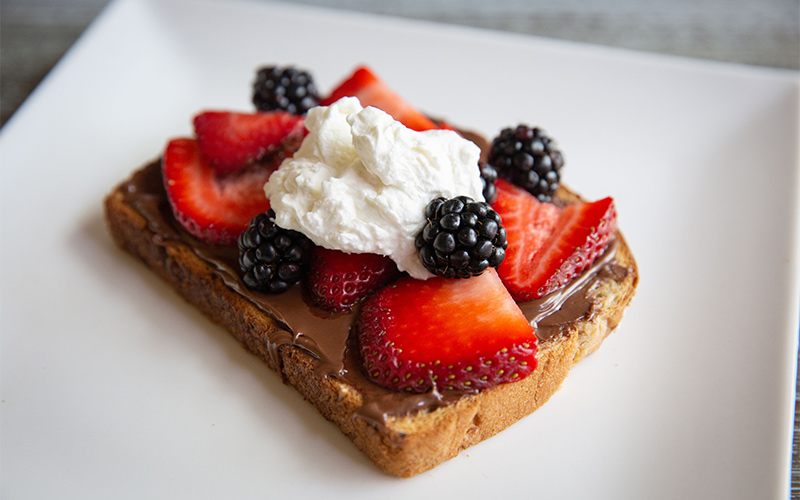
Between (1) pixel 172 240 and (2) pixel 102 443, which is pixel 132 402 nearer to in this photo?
(2) pixel 102 443

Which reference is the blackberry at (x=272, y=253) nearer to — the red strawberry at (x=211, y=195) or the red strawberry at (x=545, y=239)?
the red strawberry at (x=211, y=195)

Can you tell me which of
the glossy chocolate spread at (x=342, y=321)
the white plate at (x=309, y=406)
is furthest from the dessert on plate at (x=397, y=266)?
the white plate at (x=309, y=406)

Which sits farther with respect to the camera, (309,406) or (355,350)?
(309,406)

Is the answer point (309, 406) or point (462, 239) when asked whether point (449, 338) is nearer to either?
point (462, 239)

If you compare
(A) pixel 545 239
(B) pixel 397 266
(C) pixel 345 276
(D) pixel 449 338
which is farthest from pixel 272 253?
(A) pixel 545 239

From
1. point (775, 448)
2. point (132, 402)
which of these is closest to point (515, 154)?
point (775, 448)

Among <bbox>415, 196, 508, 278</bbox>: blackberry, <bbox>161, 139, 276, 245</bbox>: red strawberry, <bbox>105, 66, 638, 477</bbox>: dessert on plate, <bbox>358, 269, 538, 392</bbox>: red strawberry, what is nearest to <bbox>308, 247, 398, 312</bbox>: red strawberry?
<bbox>105, 66, 638, 477</bbox>: dessert on plate
